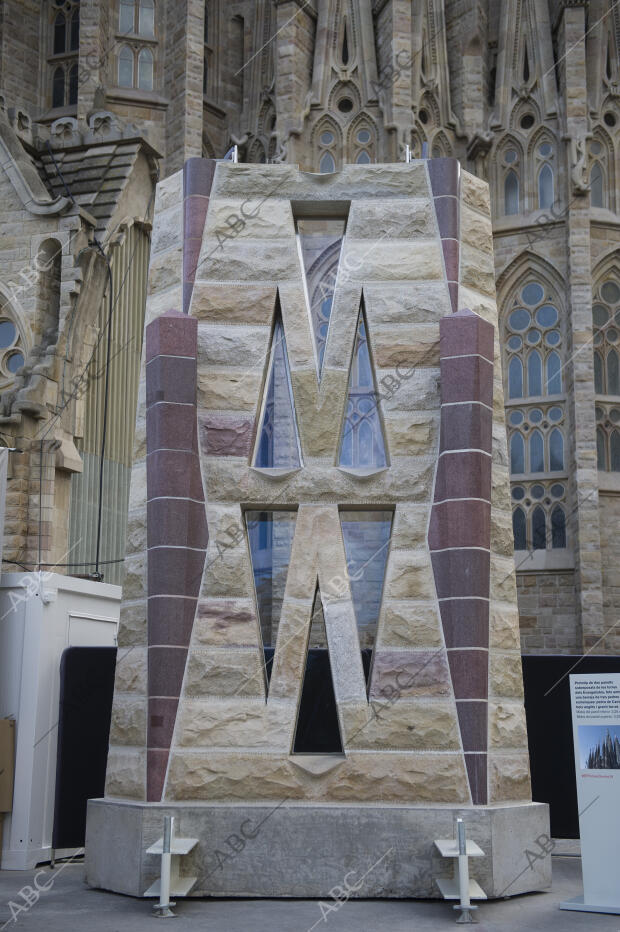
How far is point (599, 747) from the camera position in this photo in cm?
838

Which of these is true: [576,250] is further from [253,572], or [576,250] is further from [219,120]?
[253,572]

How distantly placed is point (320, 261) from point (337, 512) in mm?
2200

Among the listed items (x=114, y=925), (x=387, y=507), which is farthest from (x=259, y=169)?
(x=114, y=925)

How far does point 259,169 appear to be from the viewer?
9852 mm

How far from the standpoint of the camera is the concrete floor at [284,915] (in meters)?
7.34

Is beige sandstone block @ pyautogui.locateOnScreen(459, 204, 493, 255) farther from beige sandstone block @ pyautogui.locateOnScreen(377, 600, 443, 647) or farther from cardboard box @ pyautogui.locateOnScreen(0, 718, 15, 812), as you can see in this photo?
cardboard box @ pyautogui.locateOnScreen(0, 718, 15, 812)

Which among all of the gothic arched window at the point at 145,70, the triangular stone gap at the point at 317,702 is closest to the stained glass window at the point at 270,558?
the triangular stone gap at the point at 317,702

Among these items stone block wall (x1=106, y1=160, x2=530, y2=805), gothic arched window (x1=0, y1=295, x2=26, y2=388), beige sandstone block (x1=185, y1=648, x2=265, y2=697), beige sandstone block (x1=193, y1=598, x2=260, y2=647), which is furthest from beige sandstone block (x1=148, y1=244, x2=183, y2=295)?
A: gothic arched window (x1=0, y1=295, x2=26, y2=388)

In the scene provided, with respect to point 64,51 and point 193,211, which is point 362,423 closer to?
point 193,211

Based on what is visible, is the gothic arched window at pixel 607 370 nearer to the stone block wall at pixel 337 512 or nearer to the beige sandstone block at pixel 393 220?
the stone block wall at pixel 337 512

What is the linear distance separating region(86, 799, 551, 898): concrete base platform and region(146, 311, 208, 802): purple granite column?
45 cm

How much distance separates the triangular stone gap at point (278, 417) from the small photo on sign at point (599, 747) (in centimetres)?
298

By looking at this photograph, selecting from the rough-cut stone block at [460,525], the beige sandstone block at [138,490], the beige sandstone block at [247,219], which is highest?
the beige sandstone block at [247,219]

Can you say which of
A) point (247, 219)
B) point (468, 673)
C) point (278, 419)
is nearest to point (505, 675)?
point (468, 673)
